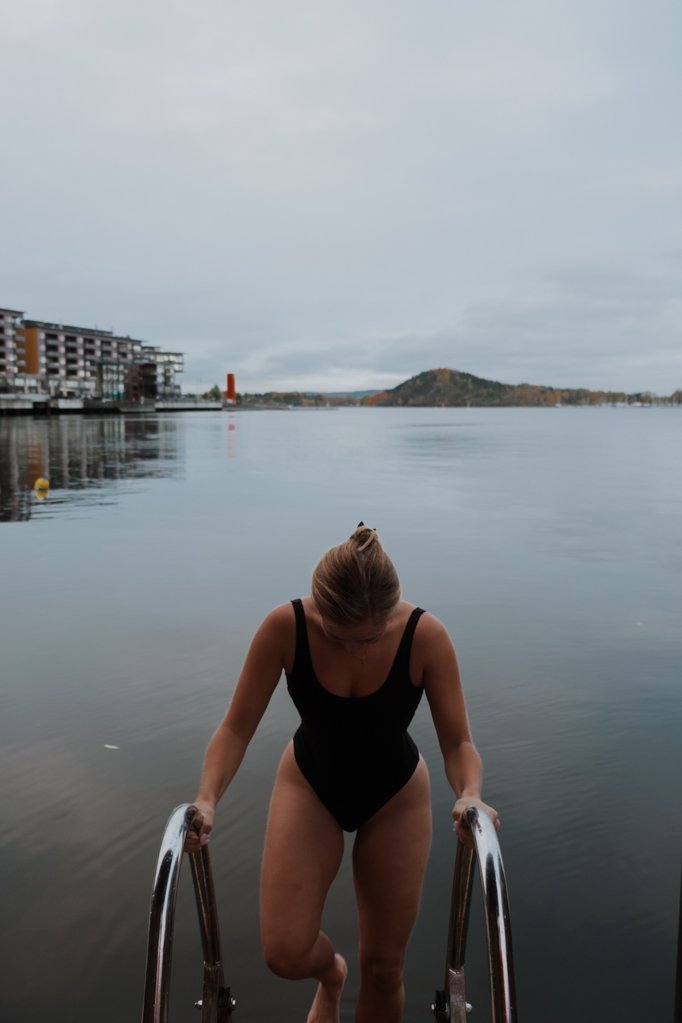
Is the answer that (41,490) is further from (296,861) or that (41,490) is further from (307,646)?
(296,861)

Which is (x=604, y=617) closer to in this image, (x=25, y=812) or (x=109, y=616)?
(x=109, y=616)

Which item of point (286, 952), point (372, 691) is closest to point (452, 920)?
point (286, 952)

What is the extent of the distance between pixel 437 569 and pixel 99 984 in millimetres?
8665

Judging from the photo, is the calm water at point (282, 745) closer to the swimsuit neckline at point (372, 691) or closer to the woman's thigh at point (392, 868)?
the woman's thigh at point (392, 868)

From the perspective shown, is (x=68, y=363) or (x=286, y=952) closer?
(x=286, y=952)

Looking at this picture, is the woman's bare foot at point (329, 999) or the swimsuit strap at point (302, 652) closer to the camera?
the swimsuit strap at point (302, 652)

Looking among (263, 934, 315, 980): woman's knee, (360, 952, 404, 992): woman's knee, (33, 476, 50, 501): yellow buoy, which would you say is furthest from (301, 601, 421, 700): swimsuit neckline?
(33, 476, 50, 501): yellow buoy

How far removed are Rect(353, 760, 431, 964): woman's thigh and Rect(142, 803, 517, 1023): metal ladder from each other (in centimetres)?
15

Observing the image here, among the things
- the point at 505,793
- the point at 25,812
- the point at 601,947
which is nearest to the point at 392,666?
the point at 601,947

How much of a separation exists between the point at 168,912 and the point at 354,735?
802 millimetres

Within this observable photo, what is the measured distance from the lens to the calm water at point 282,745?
11.3 ft

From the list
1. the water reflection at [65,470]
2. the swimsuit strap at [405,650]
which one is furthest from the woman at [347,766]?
the water reflection at [65,470]

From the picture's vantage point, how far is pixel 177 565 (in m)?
11.7

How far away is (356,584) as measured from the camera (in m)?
2.44
